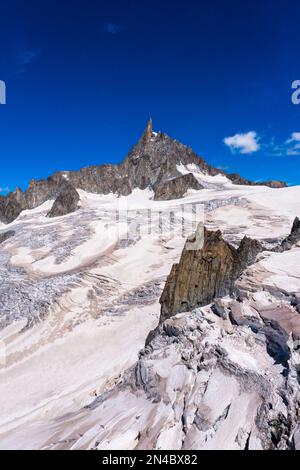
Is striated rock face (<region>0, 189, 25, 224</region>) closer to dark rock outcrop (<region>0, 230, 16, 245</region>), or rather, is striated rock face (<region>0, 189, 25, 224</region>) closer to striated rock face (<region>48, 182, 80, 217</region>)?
striated rock face (<region>48, 182, 80, 217</region>)

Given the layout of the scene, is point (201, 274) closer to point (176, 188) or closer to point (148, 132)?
point (176, 188)

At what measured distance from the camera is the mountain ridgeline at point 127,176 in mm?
84188

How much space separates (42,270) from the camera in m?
36.6

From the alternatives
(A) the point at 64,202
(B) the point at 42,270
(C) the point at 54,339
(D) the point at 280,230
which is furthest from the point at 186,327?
(A) the point at 64,202

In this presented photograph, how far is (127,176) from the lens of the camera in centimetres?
8825

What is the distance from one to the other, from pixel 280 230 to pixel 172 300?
2492cm

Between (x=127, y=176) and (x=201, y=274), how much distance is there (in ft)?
233

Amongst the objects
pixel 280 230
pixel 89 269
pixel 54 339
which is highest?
pixel 280 230

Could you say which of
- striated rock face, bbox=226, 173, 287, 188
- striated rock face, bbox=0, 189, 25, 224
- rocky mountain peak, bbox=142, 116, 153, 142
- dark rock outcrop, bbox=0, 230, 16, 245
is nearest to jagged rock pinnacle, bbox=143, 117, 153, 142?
rocky mountain peak, bbox=142, 116, 153, 142

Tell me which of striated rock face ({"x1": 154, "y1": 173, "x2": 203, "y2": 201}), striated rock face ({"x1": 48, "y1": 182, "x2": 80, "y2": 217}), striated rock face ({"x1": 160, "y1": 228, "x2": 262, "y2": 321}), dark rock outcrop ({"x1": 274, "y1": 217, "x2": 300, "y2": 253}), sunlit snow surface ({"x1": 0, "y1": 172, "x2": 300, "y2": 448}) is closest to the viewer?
sunlit snow surface ({"x1": 0, "y1": 172, "x2": 300, "y2": 448})

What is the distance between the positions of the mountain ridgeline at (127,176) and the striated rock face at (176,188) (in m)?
7.71

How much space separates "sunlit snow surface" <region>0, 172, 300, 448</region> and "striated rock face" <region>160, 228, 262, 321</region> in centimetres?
352

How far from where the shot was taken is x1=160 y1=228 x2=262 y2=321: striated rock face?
722 inches
